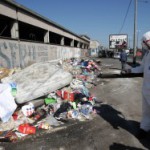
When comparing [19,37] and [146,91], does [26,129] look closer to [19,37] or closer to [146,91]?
[146,91]

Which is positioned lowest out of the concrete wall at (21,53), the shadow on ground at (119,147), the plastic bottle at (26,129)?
the shadow on ground at (119,147)

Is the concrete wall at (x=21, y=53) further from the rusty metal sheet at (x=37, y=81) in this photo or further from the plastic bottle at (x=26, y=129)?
the plastic bottle at (x=26, y=129)

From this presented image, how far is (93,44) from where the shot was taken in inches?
2724

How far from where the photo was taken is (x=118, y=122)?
4934 mm

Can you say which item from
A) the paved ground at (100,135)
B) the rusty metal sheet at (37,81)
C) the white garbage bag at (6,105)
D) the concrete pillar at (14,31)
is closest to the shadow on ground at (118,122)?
the paved ground at (100,135)

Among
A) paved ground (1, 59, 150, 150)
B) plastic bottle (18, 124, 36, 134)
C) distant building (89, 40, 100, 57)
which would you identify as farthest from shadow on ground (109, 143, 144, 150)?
distant building (89, 40, 100, 57)

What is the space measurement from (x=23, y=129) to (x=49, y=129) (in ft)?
1.80

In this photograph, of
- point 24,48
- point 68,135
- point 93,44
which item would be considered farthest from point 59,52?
point 93,44

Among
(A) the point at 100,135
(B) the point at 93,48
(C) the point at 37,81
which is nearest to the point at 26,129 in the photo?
(A) the point at 100,135

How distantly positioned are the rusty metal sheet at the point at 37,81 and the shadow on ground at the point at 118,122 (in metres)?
1.51

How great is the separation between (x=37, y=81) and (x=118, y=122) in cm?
282

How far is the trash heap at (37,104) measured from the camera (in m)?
4.71

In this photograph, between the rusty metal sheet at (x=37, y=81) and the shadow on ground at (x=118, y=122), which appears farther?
the rusty metal sheet at (x=37, y=81)

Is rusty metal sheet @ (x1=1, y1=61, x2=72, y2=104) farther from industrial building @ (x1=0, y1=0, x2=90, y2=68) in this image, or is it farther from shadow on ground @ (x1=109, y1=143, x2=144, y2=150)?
shadow on ground @ (x1=109, y1=143, x2=144, y2=150)
